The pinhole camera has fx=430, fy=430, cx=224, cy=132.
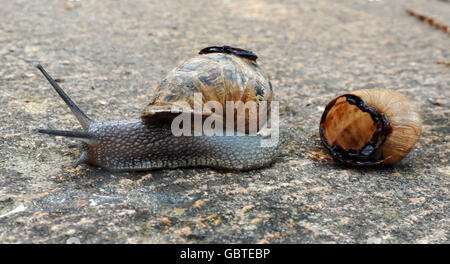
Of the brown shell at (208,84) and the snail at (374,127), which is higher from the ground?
the brown shell at (208,84)

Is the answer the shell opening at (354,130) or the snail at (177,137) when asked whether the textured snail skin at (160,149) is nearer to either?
the snail at (177,137)

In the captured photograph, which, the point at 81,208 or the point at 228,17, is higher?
the point at 228,17

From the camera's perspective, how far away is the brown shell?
2863mm

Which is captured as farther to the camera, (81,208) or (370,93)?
(370,93)

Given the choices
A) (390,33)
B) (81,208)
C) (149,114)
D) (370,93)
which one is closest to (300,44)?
(390,33)

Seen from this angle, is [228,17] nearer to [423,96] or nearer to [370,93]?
[423,96]

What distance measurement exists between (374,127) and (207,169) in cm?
115

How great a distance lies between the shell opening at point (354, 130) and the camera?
283 cm

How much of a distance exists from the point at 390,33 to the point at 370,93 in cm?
424

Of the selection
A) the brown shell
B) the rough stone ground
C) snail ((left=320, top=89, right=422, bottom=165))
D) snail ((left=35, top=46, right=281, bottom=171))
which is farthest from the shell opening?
the brown shell

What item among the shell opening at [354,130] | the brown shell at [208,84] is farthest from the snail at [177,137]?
the shell opening at [354,130]

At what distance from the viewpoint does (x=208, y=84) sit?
9.53ft

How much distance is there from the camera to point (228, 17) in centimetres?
689

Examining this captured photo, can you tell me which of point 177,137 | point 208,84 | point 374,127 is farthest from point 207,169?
point 374,127
